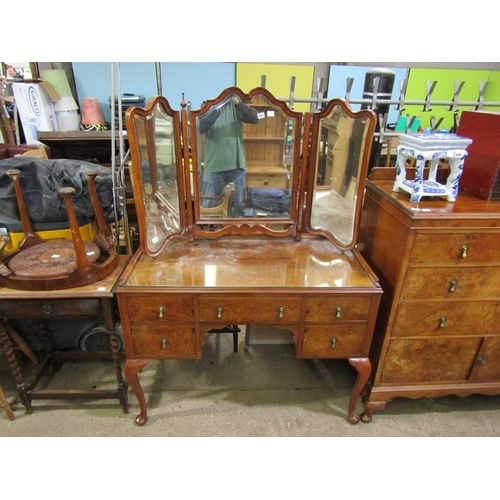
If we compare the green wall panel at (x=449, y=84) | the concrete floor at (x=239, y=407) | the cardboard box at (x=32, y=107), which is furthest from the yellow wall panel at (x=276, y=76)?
the concrete floor at (x=239, y=407)

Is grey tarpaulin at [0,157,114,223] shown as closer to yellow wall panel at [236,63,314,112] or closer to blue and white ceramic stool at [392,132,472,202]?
blue and white ceramic stool at [392,132,472,202]

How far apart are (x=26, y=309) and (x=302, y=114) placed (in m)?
1.46

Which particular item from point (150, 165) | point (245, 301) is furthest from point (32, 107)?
point (245, 301)

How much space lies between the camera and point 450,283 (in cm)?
141

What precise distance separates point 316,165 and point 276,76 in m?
2.85

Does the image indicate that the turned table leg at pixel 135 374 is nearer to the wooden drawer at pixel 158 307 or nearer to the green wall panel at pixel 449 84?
the wooden drawer at pixel 158 307

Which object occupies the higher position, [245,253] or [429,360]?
[245,253]

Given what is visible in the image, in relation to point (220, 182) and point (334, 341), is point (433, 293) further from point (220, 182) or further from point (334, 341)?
point (220, 182)

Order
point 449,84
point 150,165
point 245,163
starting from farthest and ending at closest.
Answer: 1. point 449,84
2. point 245,163
3. point 150,165

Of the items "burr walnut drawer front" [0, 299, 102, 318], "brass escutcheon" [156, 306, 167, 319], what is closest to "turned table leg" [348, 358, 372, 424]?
"brass escutcheon" [156, 306, 167, 319]

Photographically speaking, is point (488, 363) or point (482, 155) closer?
point (482, 155)

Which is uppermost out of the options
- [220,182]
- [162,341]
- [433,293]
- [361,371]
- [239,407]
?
[220,182]

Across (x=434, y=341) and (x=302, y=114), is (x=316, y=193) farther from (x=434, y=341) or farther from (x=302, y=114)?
(x=434, y=341)

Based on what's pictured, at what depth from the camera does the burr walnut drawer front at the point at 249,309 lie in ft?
4.49
